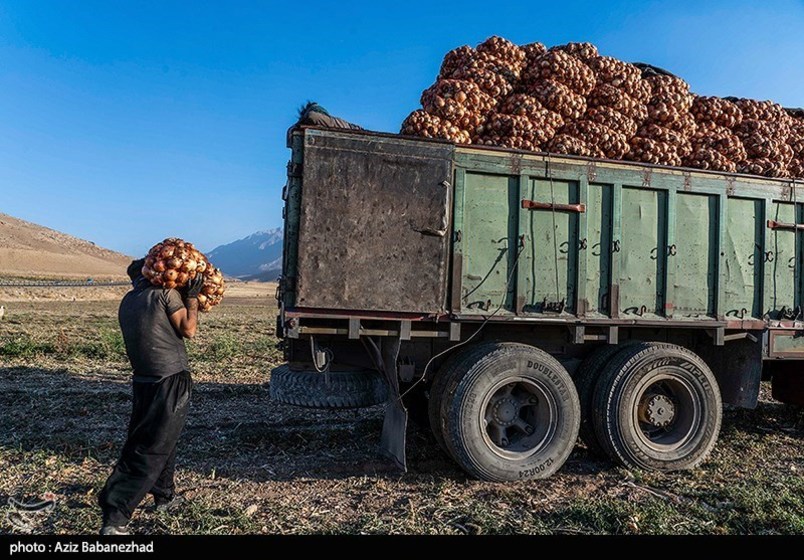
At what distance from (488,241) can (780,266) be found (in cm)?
316

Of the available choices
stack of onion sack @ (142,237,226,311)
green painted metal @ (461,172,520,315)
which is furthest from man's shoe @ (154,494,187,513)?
green painted metal @ (461,172,520,315)

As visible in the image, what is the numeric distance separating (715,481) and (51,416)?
6914mm

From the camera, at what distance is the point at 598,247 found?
534cm

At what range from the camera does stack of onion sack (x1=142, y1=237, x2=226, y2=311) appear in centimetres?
406

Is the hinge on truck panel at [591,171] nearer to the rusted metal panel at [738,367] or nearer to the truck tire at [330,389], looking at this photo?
the rusted metal panel at [738,367]

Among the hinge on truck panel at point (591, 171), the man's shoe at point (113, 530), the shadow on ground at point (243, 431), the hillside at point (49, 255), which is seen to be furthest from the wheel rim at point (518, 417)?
the hillside at point (49, 255)

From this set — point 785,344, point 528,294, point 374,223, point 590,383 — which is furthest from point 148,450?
point 785,344

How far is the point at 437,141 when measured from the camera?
16.1 ft

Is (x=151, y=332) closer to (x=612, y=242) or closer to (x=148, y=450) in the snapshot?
(x=148, y=450)

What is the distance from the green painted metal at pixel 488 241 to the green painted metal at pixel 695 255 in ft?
5.39

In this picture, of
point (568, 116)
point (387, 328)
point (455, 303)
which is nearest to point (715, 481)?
point (455, 303)

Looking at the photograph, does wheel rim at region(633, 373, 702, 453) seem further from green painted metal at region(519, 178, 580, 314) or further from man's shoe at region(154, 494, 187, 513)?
man's shoe at region(154, 494, 187, 513)

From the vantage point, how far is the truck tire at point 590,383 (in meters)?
5.44

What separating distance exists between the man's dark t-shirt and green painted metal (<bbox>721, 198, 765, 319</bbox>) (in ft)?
16.3
